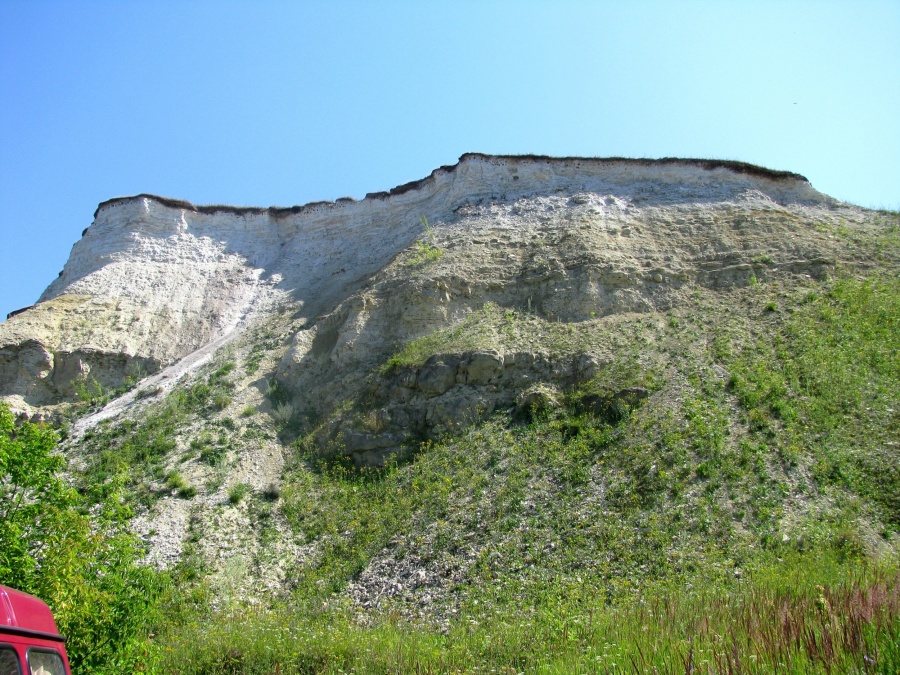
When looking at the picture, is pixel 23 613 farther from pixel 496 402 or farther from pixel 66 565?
pixel 496 402

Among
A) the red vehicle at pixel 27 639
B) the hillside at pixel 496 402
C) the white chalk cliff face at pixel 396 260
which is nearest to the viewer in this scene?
the red vehicle at pixel 27 639

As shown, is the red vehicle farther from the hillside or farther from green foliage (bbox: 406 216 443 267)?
green foliage (bbox: 406 216 443 267)

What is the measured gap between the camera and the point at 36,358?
24828 mm

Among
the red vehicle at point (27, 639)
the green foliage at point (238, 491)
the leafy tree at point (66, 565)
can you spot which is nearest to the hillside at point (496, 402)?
the green foliage at point (238, 491)

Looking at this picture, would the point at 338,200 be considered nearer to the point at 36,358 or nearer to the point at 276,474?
the point at 36,358

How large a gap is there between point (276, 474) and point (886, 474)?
552 inches

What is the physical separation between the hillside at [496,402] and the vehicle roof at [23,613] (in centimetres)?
456

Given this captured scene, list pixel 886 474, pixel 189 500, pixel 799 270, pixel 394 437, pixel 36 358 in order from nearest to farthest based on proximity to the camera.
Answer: pixel 886 474
pixel 189 500
pixel 394 437
pixel 799 270
pixel 36 358

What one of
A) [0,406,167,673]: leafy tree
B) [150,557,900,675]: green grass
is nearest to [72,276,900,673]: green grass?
[150,557,900,675]: green grass

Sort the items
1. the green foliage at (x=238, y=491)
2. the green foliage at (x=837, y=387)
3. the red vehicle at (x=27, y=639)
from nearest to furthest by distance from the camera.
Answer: the red vehicle at (x=27, y=639)
the green foliage at (x=837, y=387)
the green foliage at (x=238, y=491)

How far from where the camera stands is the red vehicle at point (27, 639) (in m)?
4.36

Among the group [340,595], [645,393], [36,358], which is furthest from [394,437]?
[36,358]

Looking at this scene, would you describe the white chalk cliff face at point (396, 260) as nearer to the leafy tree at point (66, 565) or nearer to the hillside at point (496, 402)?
the hillside at point (496, 402)

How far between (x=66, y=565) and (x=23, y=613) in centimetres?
325
